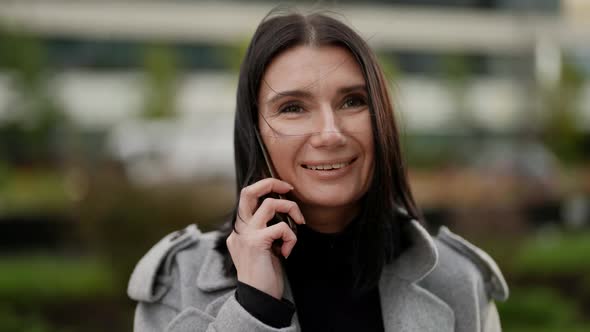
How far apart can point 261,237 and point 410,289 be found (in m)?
0.60

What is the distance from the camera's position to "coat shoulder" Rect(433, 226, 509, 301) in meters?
2.40

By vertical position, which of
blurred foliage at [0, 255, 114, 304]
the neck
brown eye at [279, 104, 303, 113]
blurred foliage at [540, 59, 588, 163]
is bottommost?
blurred foliage at [540, 59, 588, 163]

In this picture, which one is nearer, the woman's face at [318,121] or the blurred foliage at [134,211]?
the woman's face at [318,121]

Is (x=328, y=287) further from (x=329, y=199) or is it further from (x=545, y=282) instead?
(x=545, y=282)

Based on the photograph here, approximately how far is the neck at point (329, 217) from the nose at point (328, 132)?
25cm

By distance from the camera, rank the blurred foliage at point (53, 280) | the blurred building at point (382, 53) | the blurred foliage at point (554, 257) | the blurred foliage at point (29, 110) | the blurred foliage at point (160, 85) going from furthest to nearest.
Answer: the blurred building at point (382, 53) → the blurred foliage at point (160, 85) → the blurred foliage at point (29, 110) → the blurred foliage at point (554, 257) → the blurred foliage at point (53, 280)

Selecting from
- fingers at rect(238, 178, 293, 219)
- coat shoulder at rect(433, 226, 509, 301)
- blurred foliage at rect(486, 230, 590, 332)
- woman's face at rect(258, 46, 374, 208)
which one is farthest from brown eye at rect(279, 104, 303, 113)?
blurred foliage at rect(486, 230, 590, 332)

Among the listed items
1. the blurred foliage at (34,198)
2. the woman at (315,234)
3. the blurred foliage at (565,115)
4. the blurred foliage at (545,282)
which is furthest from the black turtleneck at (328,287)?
the blurred foliage at (565,115)

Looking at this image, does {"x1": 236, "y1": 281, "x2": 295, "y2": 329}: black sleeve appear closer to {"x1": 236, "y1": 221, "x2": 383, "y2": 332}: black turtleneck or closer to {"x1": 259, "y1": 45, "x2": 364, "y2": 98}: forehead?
{"x1": 236, "y1": 221, "x2": 383, "y2": 332}: black turtleneck

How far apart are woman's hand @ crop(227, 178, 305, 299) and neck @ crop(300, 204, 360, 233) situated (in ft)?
0.47

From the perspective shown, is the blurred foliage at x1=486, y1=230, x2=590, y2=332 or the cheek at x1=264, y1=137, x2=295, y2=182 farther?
the blurred foliage at x1=486, y1=230, x2=590, y2=332

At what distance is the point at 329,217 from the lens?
229 cm

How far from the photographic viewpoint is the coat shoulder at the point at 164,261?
220 cm

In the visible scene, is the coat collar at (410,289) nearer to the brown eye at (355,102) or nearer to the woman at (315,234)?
the woman at (315,234)
